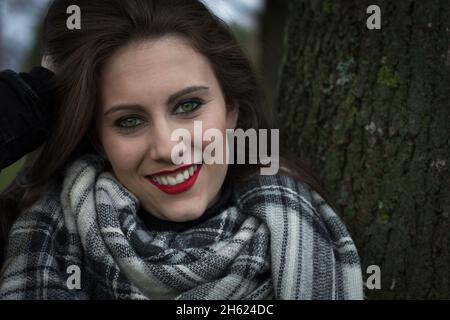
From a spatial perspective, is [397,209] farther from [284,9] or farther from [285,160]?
[284,9]

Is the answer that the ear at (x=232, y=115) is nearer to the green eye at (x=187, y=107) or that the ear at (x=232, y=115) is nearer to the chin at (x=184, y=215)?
the green eye at (x=187, y=107)

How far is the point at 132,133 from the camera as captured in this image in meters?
1.96

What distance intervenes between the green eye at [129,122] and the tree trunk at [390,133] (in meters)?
0.83

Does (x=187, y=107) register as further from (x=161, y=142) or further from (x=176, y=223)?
(x=176, y=223)

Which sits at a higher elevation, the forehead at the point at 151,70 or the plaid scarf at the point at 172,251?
the forehead at the point at 151,70

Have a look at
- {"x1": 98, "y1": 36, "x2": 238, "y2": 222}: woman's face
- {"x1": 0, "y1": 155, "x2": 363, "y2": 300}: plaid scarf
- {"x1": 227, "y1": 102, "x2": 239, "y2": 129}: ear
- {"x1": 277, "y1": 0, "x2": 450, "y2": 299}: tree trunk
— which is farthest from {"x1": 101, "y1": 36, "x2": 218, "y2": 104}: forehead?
{"x1": 277, "y1": 0, "x2": 450, "y2": 299}: tree trunk

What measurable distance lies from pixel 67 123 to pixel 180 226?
0.54 metres

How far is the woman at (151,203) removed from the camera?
6.34ft

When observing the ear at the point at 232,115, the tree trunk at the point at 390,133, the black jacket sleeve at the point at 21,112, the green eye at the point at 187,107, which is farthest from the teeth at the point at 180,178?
the tree trunk at the point at 390,133

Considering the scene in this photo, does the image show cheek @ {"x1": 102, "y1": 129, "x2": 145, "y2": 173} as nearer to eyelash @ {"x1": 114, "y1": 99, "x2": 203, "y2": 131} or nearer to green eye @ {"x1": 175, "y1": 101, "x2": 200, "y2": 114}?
eyelash @ {"x1": 114, "y1": 99, "x2": 203, "y2": 131}

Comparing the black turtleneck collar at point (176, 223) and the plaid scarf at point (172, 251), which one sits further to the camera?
the black turtleneck collar at point (176, 223)

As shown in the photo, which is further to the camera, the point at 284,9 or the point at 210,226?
the point at 284,9

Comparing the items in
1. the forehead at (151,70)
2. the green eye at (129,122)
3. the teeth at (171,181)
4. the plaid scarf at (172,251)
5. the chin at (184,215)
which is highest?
the forehead at (151,70)

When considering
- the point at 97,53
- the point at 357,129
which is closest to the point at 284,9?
the point at 357,129
